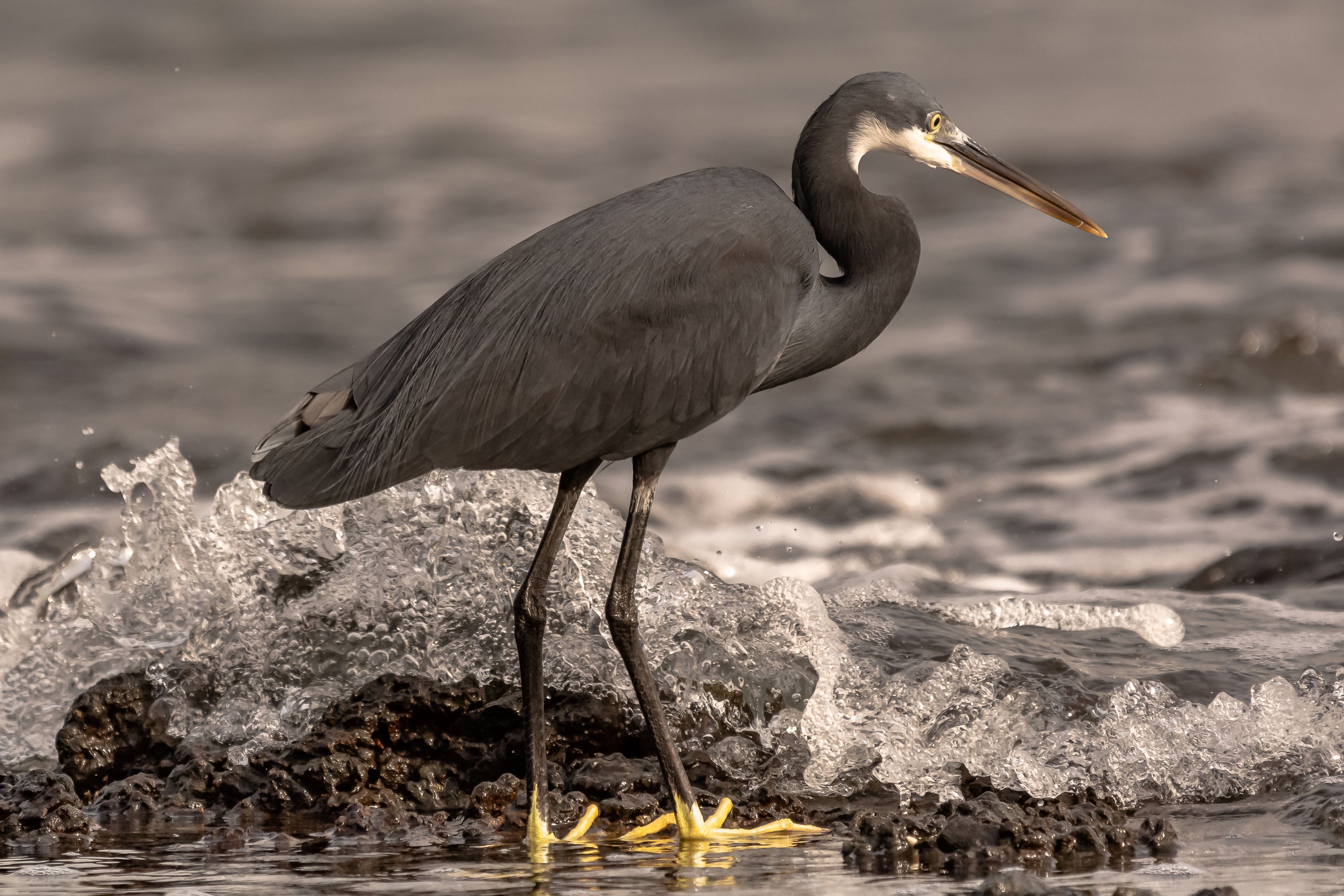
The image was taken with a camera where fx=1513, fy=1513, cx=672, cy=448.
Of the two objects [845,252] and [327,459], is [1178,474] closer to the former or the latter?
[845,252]

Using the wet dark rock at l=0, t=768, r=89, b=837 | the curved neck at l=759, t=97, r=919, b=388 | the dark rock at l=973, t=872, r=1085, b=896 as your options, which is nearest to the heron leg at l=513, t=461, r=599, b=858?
the curved neck at l=759, t=97, r=919, b=388

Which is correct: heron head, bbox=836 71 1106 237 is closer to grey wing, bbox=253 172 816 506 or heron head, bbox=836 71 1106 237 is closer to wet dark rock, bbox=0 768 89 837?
grey wing, bbox=253 172 816 506

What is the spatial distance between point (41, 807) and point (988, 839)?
8.56 feet

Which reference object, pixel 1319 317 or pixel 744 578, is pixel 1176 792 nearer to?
pixel 744 578

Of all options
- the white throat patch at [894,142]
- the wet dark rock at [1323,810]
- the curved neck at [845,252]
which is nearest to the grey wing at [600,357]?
the curved neck at [845,252]

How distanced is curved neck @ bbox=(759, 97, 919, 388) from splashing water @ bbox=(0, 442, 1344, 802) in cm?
90

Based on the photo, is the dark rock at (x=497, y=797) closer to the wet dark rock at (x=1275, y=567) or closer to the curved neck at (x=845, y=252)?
the curved neck at (x=845, y=252)

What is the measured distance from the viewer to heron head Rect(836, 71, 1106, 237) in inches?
193

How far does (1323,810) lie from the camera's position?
405 cm

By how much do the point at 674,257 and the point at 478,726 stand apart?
165cm

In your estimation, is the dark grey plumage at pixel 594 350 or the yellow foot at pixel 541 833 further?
the dark grey plumage at pixel 594 350

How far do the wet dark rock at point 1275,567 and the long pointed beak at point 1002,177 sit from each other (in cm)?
309

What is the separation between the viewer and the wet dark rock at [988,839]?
3.61 metres

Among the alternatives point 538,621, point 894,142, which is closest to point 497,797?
point 538,621
